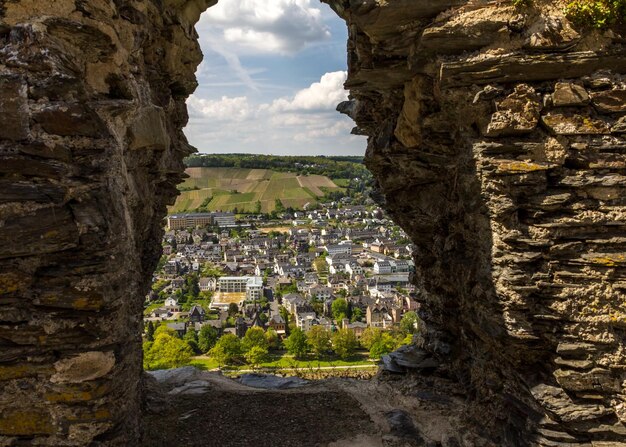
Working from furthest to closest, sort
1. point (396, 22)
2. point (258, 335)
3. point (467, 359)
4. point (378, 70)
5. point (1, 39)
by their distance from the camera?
point (258, 335) < point (467, 359) < point (378, 70) < point (396, 22) < point (1, 39)

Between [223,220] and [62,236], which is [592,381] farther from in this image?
[223,220]

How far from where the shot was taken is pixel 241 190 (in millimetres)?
154500

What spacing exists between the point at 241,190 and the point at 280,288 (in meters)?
76.3

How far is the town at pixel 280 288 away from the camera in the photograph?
135ft

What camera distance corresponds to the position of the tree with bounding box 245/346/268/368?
117 ft

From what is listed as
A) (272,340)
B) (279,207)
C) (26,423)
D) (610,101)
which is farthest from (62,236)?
(279,207)

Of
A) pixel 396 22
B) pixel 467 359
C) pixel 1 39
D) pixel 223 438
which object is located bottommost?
pixel 223 438

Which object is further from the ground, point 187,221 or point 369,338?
point 187,221

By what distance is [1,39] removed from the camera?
7504mm

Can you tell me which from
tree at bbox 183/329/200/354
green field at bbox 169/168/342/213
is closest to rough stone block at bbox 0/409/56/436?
tree at bbox 183/329/200/354

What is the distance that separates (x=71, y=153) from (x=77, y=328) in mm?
2837

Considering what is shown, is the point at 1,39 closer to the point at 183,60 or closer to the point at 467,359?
the point at 183,60

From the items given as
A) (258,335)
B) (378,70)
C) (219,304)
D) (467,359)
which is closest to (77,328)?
(378,70)

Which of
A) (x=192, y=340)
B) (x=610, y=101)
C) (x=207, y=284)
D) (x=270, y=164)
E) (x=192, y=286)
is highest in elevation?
(x=270, y=164)
